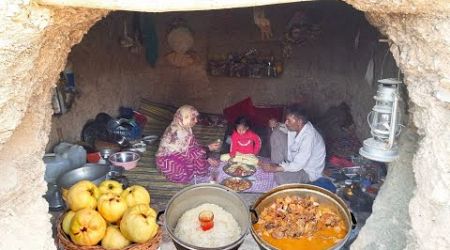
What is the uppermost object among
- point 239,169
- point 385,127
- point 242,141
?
point 385,127

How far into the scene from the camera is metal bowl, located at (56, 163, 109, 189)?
16.9 feet

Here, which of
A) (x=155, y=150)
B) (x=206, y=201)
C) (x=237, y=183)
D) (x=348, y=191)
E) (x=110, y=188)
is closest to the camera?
(x=110, y=188)

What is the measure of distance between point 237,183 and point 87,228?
2861 millimetres

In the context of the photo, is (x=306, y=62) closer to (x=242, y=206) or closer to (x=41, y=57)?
(x=242, y=206)

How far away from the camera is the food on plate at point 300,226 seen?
348 centimetres

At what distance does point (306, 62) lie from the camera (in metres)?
8.59

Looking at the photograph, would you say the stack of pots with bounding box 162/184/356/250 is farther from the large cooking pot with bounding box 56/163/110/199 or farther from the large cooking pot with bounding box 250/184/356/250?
the large cooking pot with bounding box 56/163/110/199

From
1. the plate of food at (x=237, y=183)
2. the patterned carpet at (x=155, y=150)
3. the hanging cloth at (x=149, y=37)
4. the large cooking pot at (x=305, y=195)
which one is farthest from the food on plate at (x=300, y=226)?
the hanging cloth at (x=149, y=37)

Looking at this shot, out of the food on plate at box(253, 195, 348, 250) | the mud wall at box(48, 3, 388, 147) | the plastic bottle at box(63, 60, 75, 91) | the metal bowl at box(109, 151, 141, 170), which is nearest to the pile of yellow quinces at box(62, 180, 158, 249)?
the food on plate at box(253, 195, 348, 250)

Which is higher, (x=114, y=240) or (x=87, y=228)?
(x=87, y=228)

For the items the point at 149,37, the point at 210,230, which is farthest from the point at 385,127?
the point at 149,37

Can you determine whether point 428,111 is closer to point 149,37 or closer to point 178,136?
point 178,136

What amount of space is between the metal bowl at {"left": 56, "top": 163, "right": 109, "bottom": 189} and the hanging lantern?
3538mm

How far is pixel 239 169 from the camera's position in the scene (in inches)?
226
